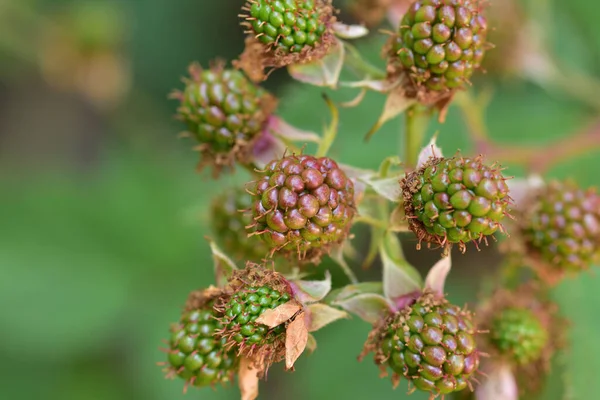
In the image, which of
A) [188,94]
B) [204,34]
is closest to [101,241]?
[204,34]

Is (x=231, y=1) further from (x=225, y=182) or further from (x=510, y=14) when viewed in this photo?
(x=510, y=14)

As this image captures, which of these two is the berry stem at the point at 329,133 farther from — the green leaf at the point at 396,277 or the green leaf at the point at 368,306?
the green leaf at the point at 368,306

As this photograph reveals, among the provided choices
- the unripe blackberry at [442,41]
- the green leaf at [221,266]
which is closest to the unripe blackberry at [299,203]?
the green leaf at [221,266]

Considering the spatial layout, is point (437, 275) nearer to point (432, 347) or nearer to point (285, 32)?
point (432, 347)

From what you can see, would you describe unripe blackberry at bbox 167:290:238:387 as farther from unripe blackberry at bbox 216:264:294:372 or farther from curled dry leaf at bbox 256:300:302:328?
curled dry leaf at bbox 256:300:302:328

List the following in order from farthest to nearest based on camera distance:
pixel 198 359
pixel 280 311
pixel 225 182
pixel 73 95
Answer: pixel 73 95, pixel 225 182, pixel 198 359, pixel 280 311

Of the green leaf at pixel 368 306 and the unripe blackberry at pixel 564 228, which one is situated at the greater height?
the green leaf at pixel 368 306

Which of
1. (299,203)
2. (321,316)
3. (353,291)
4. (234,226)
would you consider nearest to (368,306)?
(353,291)
